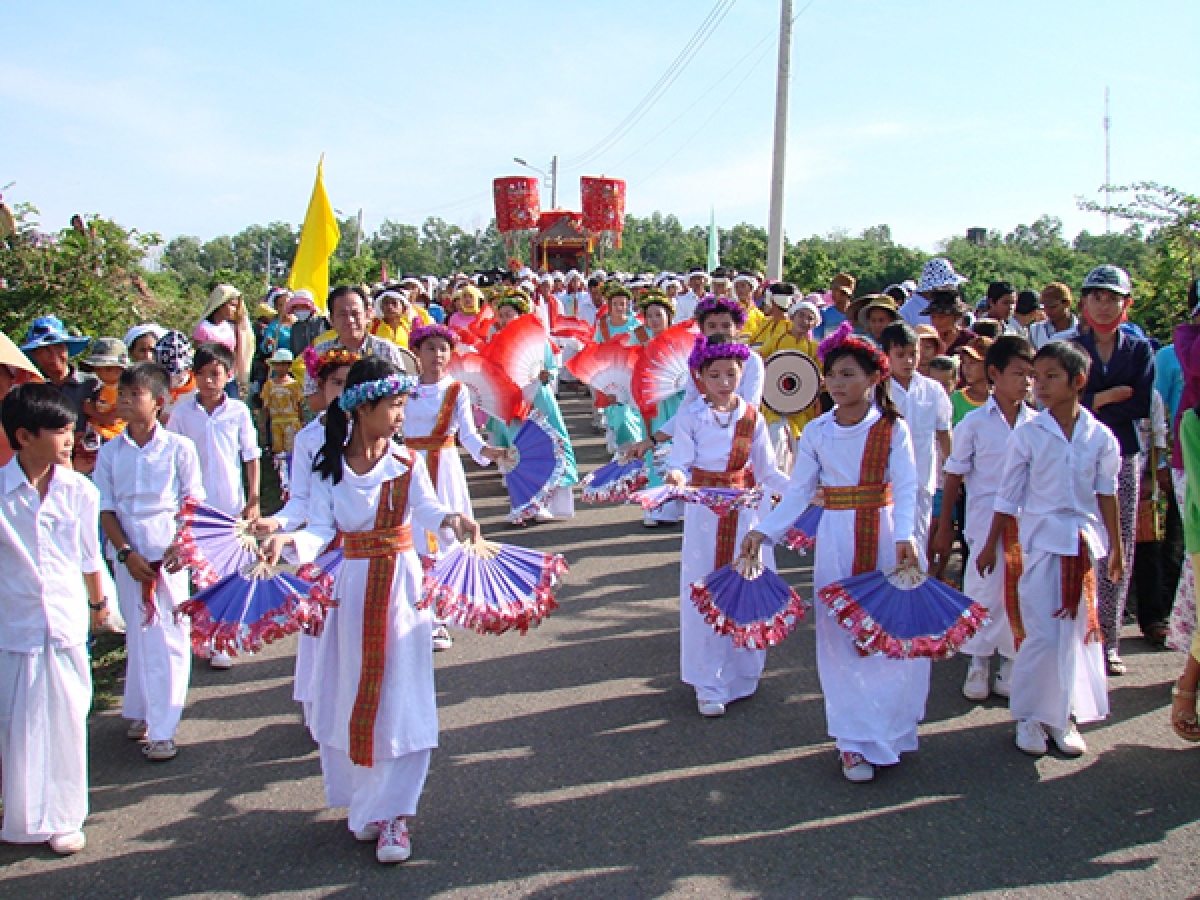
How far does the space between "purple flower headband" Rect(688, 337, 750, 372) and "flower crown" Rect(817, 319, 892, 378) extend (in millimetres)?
693

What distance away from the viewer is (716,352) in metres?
5.22

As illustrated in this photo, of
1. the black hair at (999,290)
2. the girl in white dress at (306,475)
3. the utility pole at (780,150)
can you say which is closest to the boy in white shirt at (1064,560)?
the girl in white dress at (306,475)

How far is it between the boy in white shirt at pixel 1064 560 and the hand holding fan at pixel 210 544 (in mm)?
3512

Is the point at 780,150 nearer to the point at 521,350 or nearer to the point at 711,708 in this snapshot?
the point at 521,350

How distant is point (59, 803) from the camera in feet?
12.7

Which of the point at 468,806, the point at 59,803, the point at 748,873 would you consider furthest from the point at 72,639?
the point at 748,873

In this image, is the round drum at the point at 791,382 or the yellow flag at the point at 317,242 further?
the yellow flag at the point at 317,242

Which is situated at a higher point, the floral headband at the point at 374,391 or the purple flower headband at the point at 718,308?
the purple flower headband at the point at 718,308

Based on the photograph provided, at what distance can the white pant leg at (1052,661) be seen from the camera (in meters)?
4.54

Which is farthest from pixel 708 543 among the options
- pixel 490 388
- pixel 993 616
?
pixel 490 388

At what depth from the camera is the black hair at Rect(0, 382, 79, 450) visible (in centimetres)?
388

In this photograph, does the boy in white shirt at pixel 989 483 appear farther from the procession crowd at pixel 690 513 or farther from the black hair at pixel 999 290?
the black hair at pixel 999 290

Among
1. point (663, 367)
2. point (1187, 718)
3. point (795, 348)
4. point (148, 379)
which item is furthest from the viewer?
point (795, 348)

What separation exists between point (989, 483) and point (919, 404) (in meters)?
0.61
